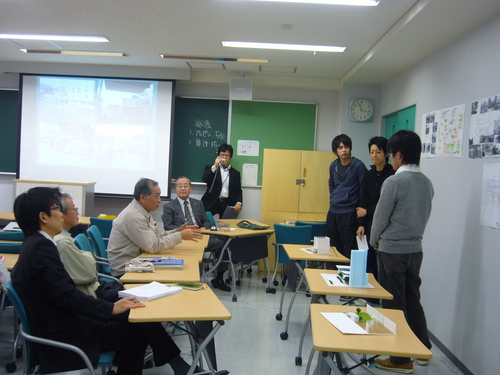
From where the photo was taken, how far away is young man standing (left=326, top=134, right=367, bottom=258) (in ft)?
15.7

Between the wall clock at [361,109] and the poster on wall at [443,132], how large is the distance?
1910 millimetres

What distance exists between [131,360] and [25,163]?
561 cm

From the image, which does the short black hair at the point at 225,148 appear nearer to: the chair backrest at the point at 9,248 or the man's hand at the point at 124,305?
the chair backrest at the point at 9,248

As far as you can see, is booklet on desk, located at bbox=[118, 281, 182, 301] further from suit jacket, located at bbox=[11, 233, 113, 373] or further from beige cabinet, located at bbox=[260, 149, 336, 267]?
beige cabinet, located at bbox=[260, 149, 336, 267]

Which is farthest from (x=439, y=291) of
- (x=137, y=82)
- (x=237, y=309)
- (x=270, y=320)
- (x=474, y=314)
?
(x=137, y=82)

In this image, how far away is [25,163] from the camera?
6824 mm

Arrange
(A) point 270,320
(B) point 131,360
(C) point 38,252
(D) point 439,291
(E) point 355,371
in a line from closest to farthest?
(C) point 38,252 < (B) point 131,360 < (E) point 355,371 < (D) point 439,291 < (A) point 270,320

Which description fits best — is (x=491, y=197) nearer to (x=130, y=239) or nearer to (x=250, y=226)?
(x=130, y=239)

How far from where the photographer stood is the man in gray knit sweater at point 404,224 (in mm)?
2920

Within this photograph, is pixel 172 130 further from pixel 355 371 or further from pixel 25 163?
pixel 355 371

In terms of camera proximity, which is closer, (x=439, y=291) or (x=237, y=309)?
(x=439, y=291)

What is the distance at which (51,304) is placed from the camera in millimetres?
2016

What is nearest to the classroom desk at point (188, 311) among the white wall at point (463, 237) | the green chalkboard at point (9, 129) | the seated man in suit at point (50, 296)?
the seated man in suit at point (50, 296)

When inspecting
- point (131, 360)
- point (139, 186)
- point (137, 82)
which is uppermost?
point (137, 82)
